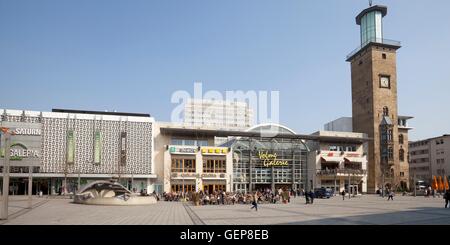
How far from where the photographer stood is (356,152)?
64500mm

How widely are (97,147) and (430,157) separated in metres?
83.8

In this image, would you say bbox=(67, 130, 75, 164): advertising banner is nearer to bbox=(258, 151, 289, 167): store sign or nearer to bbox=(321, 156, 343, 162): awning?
bbox=(258, 151, 289, 167): store sign

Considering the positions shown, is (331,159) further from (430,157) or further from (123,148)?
(430,157)

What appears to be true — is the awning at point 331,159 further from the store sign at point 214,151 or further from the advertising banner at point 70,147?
the advertising banner at point 70,147

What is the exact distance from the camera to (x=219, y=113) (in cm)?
15575

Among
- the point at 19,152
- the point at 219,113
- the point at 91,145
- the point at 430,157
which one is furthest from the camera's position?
the point at 219,113

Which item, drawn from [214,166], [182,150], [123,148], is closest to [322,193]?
[214,166]

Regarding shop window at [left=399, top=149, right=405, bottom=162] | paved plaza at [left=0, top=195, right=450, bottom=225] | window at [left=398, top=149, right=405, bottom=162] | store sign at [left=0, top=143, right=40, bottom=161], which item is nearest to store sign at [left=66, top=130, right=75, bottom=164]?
store sign at [left=0, top=143, right=40, bottom=161]

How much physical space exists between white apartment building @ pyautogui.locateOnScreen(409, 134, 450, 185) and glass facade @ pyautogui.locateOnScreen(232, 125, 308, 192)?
4052 cm

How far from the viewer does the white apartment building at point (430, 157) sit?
86.9 meters

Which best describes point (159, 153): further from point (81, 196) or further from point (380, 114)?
point (380, 114)

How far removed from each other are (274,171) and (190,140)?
1511 centimetres

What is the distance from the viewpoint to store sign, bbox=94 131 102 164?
164ft
